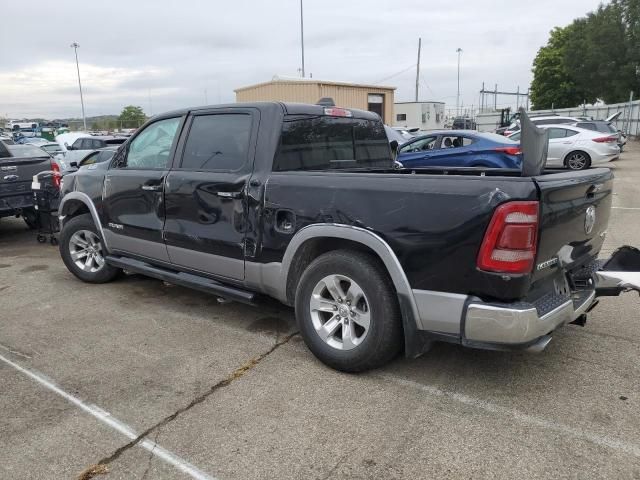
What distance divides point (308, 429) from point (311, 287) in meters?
0.98

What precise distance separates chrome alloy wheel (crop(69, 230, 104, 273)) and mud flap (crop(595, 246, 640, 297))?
4.72m

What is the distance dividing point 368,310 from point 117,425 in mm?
1616

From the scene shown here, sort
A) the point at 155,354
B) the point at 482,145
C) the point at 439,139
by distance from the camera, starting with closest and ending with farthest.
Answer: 1. the point at 155,354
2. the point at 482,145
3. the point at 439,139

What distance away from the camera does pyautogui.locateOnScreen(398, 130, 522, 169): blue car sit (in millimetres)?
10555

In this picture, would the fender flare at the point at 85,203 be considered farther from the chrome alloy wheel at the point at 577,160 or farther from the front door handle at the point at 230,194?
the chrome alloy wheel at the point at 577,160

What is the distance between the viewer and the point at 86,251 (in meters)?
5.86

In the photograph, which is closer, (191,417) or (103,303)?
(191,417)

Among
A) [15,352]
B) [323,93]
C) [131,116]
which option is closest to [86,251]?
[15,352]

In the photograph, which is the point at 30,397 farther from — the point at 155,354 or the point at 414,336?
the point at 414,336

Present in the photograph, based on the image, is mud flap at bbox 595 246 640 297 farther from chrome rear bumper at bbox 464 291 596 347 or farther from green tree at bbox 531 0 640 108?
green tree at bbox 531 0 640 108

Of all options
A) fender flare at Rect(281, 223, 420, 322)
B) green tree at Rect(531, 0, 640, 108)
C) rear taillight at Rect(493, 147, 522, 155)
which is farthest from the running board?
green tree at Rect(531, 0, 640, 108)

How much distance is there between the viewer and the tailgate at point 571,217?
292 centimetres

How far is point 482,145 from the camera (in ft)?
35.4

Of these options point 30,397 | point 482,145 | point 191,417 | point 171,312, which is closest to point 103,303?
point 171,312
